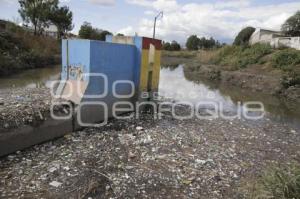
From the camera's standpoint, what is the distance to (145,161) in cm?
504

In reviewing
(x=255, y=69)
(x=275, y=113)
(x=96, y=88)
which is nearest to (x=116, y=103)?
(x=96, y=88)

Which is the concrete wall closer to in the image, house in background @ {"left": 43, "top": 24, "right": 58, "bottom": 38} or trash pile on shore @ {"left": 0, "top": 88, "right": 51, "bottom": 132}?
trash pile on shore @ {"left": 0, "top": 88, "right": 51, "bottom": 132}

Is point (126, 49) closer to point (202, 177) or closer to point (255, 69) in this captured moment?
point (202, 177)

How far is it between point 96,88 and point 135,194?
336cm

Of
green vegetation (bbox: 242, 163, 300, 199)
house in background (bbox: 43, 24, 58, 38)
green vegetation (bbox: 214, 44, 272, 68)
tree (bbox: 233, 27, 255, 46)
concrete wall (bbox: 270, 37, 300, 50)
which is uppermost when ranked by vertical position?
tree (bbox: 233, 27, 255, 46)

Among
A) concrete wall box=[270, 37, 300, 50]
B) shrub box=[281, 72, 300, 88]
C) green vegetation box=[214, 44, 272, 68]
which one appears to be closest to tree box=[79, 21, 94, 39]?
green vegetation box=[214, 44, 272, 68]

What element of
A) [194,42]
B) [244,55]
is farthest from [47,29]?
[194,42]

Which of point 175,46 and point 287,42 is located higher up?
point 175,46

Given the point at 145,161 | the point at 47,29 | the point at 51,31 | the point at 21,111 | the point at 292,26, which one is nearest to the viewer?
the point at 145,161

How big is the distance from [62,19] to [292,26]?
2458cm

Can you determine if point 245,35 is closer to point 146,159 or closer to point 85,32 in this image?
point 85,32

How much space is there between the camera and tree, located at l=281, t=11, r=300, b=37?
27.7 metres

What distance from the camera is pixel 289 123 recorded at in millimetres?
9023

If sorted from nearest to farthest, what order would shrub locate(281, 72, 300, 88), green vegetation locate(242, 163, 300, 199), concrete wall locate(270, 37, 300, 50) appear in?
green vegetation locate(242, 163, 300, 199)
shrub locate(281, 72, 300, 88)
concrete wall locate(270, 37, 300, 50)
